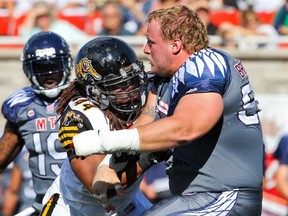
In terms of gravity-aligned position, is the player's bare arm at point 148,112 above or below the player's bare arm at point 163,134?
below

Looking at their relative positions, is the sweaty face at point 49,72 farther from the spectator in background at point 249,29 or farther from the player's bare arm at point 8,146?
the spectator in background at point 249,29

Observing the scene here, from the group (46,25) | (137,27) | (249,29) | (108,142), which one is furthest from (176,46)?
(249,29)

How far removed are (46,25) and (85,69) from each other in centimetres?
529

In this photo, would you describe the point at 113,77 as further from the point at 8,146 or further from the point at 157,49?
the point at 8,146

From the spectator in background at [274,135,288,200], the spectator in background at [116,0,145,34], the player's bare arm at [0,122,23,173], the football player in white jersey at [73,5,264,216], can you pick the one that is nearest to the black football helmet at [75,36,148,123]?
the football player in white jersey at [73,5,264,216]

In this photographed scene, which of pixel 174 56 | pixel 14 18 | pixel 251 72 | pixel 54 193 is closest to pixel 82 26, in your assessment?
pixel 14 18

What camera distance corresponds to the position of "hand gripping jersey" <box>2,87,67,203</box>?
5754 millimetres

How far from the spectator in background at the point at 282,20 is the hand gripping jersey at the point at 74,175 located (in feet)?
18.6

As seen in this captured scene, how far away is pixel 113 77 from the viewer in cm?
435

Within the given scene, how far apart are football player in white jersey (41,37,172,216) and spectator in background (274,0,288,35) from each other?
223 inches

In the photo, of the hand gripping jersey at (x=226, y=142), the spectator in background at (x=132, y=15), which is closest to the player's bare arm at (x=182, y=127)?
the hand gripping jersey at (x=226, y=142)

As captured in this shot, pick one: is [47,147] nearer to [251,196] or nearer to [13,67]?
[251,196]

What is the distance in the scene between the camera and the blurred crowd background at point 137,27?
9.65 meters

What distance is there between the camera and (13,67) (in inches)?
390
